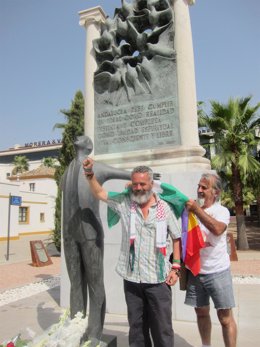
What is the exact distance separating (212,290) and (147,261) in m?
0.73

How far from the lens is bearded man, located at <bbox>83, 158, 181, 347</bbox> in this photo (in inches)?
90.4

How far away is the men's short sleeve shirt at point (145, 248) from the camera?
7.54 feet

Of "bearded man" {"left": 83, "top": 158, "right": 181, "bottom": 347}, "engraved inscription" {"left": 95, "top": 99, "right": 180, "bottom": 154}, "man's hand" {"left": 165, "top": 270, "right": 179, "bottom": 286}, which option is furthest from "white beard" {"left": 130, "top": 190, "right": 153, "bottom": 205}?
"engraved inscription" {"left": 95, "top": 99, "right": 180, "bottom": 154}

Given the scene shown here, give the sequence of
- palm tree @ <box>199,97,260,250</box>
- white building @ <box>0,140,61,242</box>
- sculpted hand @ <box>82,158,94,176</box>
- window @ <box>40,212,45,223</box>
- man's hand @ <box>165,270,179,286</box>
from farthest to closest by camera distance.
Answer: window @ <box>40,212,45,223</box>
white building @ <box>0,140,61,242</box>
palm tree @ <box>199,97,260,250</box>
sculpted hand @ <box>82,158,94,176</box>
man's hand @ <box>165,270,179,286</box>

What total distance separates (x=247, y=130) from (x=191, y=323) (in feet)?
38.4

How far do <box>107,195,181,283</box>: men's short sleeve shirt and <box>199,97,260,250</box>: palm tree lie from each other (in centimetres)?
1206

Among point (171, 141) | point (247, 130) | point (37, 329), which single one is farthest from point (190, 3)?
point (247, 130)

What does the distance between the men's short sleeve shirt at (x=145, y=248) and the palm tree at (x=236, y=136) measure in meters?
12.1

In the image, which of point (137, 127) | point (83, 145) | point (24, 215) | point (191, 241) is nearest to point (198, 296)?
point (191, 241)

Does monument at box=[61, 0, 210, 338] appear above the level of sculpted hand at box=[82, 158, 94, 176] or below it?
above

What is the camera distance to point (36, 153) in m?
72.0

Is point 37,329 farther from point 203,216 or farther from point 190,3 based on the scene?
point 190,3

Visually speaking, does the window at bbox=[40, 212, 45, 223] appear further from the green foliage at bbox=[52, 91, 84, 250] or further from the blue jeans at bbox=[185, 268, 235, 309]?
the blue jeans at bbox=[185, 268, 235, 309]

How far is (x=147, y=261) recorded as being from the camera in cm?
231
